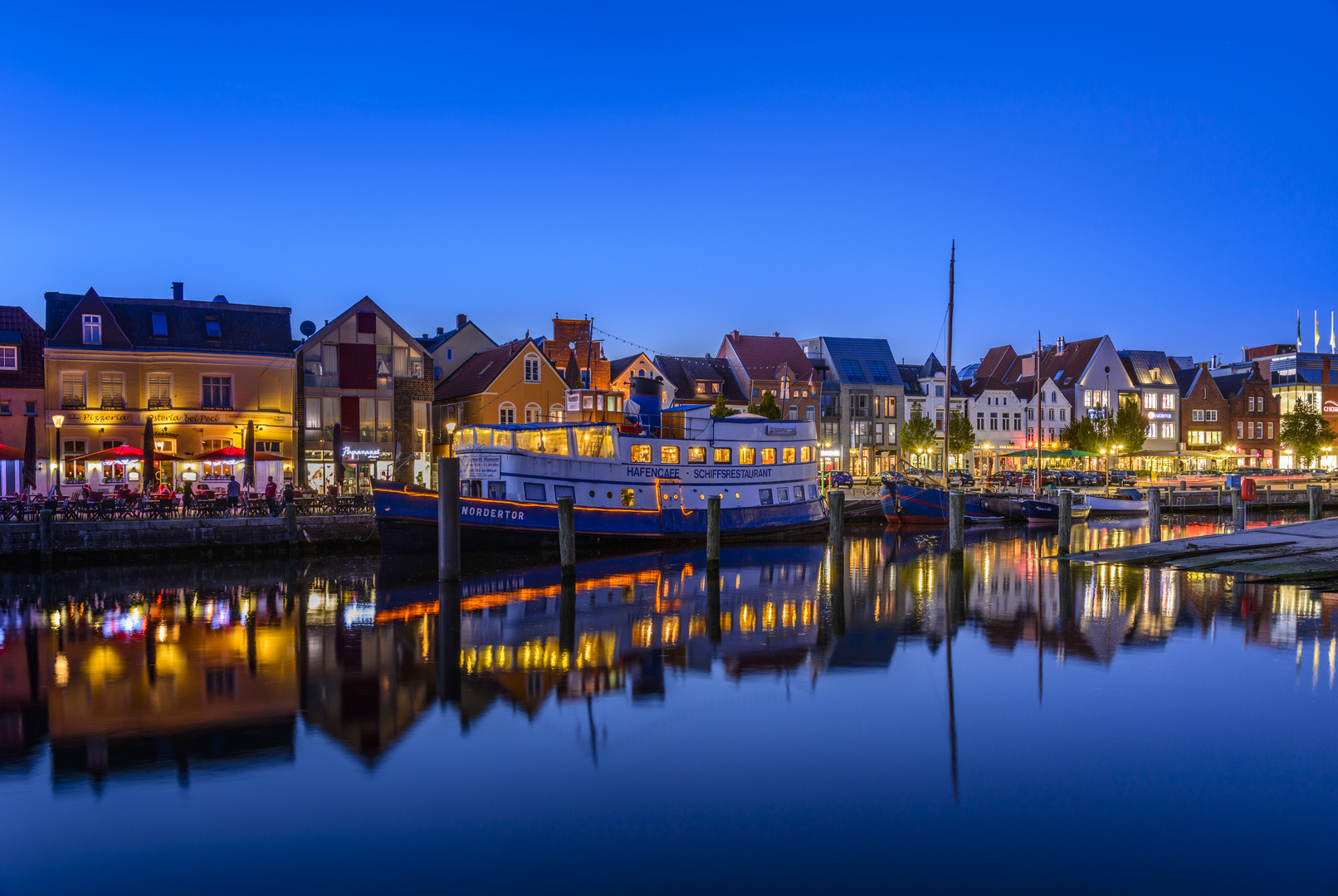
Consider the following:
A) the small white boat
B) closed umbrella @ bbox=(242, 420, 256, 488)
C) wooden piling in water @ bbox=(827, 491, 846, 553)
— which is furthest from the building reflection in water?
the small white boat

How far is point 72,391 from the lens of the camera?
38.7 meters

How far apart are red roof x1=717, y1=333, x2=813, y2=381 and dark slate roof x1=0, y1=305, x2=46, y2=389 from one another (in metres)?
45.0

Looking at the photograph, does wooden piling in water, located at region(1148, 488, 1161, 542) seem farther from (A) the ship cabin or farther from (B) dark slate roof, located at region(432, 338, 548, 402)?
(B) dark slate roof, located at region(432, 338, 548, 402)

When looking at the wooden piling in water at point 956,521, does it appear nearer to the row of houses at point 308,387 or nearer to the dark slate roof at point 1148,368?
the row of houses at point 308,387

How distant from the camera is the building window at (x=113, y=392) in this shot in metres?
38.9

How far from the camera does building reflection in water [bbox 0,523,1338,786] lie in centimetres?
1308

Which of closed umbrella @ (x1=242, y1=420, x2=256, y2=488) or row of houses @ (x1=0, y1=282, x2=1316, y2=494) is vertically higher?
row of houses @ (x1=0, y1=282, x2=1316, y2=494)

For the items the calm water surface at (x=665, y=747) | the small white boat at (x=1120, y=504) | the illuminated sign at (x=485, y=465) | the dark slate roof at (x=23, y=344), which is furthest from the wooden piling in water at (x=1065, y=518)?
the dark slate roof at (x=23, y=344)

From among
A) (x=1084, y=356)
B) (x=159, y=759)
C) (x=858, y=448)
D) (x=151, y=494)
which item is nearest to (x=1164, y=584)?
(x=159, y=759)

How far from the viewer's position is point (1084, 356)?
7919 centimetres

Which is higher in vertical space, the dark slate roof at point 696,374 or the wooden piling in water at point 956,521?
the dark slate roof at point 696,374

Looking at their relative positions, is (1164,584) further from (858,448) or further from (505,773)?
(858,448)

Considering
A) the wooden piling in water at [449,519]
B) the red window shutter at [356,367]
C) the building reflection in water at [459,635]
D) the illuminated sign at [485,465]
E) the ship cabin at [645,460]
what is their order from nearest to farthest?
the building reflection in water at [459,635] < the wooden piling in water at [449,519] < the illuminated sign at [485,465] < the ship cabin at [645,460] < the red window shutter at [356,367]

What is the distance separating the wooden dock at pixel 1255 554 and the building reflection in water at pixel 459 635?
2.85 ft
